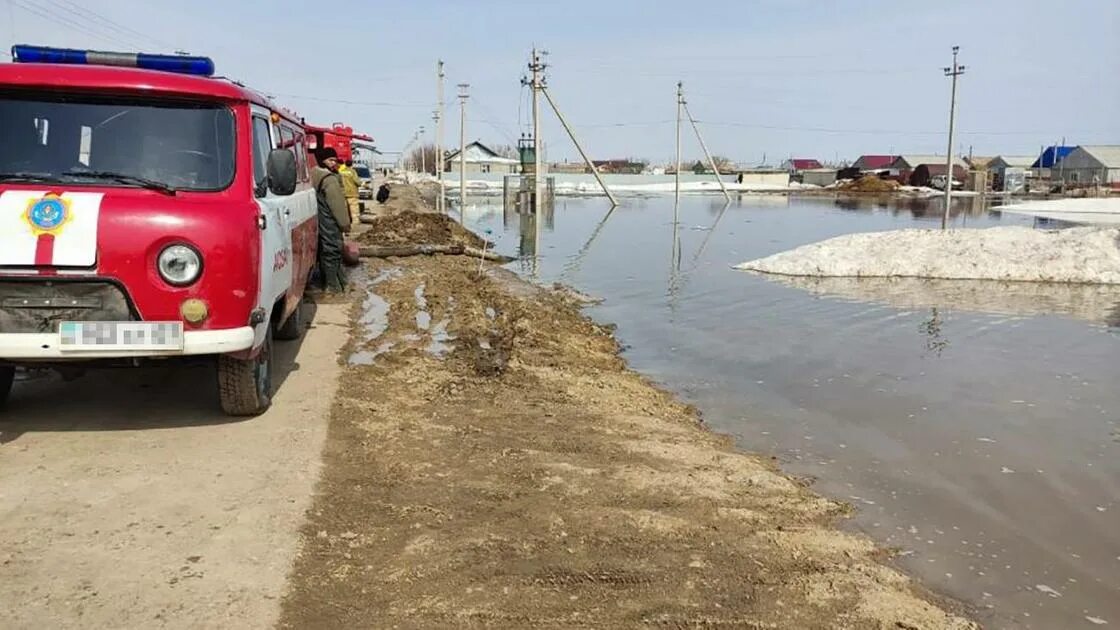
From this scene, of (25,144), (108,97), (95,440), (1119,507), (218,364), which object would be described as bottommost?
(1119,507)

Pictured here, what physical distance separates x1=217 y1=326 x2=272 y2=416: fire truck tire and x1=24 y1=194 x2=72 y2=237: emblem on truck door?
3.90 feet

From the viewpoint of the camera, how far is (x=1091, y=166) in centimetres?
8450

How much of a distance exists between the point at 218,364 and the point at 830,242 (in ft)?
50.7

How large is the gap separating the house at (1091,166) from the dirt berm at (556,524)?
9206cm

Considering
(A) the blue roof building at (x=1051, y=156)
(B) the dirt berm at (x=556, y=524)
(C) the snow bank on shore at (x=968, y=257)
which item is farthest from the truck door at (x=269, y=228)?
(A) the blue roof building at (x=1051, y=156)

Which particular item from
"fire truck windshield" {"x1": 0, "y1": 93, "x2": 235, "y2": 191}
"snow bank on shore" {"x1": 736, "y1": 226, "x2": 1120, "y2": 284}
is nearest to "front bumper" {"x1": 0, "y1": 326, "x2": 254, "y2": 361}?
"fire truck windshield" {"x1": 0, "y1": 93, "x2": 235, "y2": 191}

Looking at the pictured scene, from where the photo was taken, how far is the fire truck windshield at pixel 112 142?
15.6 feet

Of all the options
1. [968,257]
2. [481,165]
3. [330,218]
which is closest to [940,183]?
[481,165]

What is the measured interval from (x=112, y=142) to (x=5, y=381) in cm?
188

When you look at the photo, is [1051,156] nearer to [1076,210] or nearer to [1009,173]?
[1009,173]

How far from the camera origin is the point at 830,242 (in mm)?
18047

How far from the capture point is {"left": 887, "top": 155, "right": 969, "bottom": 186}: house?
98706mm

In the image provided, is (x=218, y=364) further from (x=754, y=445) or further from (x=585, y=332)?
(x=585, y=332)

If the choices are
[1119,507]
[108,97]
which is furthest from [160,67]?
[1119,507]
